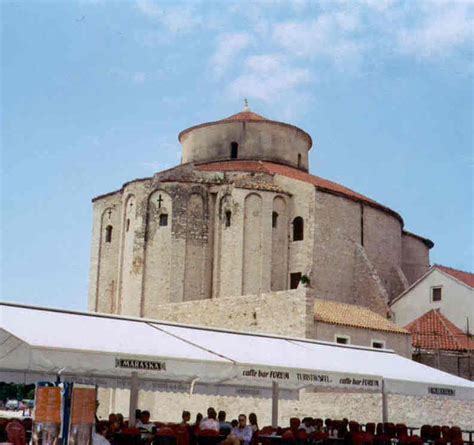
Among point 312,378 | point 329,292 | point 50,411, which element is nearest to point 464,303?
point 329,292

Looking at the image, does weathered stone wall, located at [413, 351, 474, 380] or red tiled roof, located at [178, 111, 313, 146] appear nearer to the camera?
weathered stone wall, located at [413, 351, 474, 380]

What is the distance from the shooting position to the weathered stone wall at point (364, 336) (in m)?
24.3

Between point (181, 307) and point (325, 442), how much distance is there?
1664 centimetres

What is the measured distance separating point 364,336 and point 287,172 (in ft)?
44.4

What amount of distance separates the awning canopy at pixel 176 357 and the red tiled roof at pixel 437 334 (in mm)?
14008

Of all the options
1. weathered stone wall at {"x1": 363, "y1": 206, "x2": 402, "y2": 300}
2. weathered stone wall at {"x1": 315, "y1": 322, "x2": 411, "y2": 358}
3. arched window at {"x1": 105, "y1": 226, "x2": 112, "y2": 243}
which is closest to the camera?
weathered stone wall at {"x1": 315, "y1": 322, "x2": 411, "y2": 358}

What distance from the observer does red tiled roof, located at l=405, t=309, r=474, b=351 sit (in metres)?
30.1

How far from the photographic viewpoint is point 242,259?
3338 centimetres

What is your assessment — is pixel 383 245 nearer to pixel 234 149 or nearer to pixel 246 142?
pixel 246 142

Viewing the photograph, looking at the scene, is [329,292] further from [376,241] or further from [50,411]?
[50,411]

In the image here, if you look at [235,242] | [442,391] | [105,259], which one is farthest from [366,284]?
[442,391]

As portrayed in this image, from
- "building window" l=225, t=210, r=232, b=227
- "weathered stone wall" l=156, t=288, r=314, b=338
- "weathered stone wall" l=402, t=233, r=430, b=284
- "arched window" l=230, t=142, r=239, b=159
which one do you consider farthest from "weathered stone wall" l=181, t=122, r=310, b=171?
"weathered stone wall" l=156, t=288, r=314, b=338

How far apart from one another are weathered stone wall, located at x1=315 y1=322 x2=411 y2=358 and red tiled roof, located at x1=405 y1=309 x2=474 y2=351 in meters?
3.50

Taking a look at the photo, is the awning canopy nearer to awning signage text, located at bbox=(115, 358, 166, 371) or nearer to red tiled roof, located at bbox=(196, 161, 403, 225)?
awning signage text, located at bbox=(115, 358, 166, 371)
